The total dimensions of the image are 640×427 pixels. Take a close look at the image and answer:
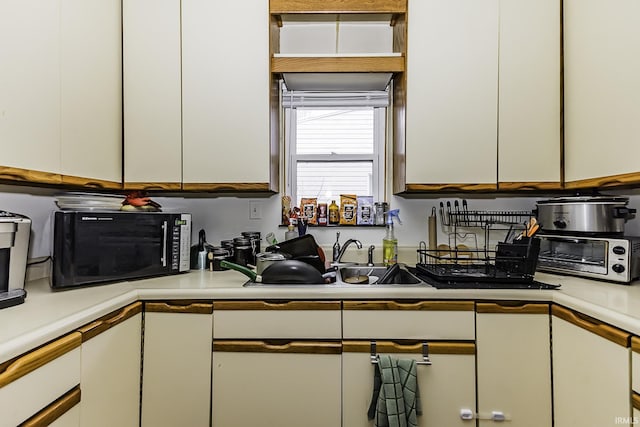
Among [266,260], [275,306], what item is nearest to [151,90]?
[266,260]

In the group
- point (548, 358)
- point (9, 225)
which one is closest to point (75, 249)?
point (9, 225)

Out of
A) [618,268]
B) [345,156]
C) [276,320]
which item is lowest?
[276,320]

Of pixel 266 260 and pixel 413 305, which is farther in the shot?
pixel 266 260

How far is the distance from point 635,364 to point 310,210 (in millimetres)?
1542

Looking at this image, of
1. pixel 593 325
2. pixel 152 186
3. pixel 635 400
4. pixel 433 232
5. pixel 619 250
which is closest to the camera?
pixel 635 400

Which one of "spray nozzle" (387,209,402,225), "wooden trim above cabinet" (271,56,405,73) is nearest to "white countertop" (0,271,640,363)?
"spray nozzle" (387,209,402,225)

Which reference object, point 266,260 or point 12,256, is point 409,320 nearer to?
point 266,260

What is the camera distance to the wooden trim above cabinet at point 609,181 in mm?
1396

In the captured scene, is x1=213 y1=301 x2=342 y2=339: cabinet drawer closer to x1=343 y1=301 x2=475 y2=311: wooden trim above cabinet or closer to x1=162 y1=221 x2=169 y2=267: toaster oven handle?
x1=343 y1=301 x2=475 y2=311: wooden trim above cabinet

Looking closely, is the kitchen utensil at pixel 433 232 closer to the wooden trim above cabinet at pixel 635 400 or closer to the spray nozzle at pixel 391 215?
the spray nozzle at pixel 391 215

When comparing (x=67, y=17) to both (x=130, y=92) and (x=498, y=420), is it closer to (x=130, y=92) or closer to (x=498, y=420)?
(x=130, y=92)

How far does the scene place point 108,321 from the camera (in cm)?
121

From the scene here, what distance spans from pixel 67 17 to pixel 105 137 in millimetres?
495

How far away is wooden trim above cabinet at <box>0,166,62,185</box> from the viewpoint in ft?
3.91
